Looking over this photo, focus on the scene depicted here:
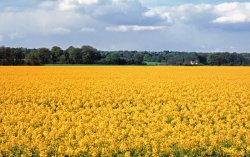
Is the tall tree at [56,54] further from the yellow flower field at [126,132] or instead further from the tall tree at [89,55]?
the yellow flower field at [126,132]

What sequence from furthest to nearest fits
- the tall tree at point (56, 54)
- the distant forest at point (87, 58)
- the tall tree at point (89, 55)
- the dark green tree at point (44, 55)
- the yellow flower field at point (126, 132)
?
the tall tree at point (56, 54) → the tall tree at point (89, 55) → the dark green tree at point (44, 55) → the distant forest at point (87, 58) → the yellow flower field at point (126, 132)

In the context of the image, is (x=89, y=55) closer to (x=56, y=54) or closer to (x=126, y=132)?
(x=56, y=54)

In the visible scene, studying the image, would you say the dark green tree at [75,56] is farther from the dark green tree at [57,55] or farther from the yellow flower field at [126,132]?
the yellow flower field at [126,132]

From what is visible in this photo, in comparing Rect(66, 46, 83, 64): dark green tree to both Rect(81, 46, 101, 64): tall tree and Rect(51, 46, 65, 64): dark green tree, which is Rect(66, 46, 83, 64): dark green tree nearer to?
Rect(81, 46, 101, 64): tall tree

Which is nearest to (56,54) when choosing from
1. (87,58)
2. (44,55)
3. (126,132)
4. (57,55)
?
(57,55)

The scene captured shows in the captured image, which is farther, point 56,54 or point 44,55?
point 56,54

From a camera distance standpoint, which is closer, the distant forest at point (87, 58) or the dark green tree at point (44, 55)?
the distant forest at point (87, 58)

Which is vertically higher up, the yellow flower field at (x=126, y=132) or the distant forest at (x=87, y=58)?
the distant forest at (x=87, y=58)

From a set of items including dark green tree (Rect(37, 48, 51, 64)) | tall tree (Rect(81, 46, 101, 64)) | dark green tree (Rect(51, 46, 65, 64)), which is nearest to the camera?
dark green tree (Rect(37, 48, 51, 64))

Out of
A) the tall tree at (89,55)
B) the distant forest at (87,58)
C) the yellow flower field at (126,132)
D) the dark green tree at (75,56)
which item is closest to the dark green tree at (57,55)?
the distant forest at (87,58)

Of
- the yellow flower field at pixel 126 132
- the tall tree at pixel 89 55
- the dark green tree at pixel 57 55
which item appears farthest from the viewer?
the dark green tree at pixel 57 55

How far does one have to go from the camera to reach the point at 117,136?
11711 millimetres

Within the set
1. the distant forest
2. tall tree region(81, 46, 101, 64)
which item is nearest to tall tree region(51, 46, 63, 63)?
the distant forest

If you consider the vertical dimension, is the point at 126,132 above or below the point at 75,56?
below
